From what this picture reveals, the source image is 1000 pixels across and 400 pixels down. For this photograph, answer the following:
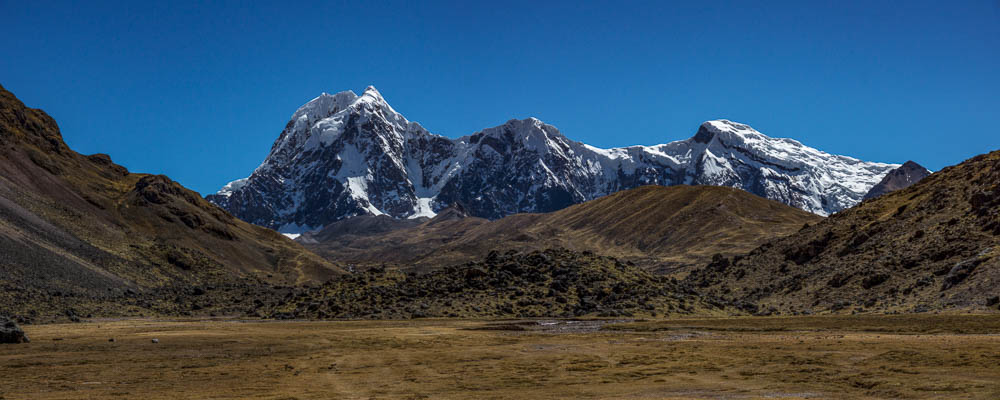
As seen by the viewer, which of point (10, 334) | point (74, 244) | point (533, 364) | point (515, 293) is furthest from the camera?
point (74, 244)

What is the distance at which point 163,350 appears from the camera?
4634cm

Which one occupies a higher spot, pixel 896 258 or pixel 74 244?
pixel 74 244

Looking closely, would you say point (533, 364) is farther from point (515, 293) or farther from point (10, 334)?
point (515, 293)

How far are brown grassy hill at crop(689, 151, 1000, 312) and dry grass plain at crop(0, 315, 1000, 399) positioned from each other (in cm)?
2035

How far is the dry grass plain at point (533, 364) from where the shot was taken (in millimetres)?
27188

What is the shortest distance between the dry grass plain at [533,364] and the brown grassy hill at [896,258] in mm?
20352

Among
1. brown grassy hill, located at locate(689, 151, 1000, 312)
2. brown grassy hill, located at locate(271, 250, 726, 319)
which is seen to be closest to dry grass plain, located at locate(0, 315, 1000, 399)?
brown grassy hill, located at locate(689, 151, 1000, 312)

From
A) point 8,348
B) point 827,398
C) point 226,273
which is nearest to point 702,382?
point 827,398

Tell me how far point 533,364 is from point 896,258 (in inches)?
2658

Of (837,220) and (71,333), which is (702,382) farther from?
(837,220)

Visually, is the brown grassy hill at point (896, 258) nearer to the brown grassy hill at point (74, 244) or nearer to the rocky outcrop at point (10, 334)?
the rocky outcrop at point (10, 334)

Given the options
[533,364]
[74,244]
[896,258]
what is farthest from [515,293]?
[74,244]

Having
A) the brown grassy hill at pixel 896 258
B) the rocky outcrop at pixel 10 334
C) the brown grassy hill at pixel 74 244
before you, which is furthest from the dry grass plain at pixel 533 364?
the brown grassy hill at pixel 74 244

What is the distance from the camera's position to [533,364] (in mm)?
36250
